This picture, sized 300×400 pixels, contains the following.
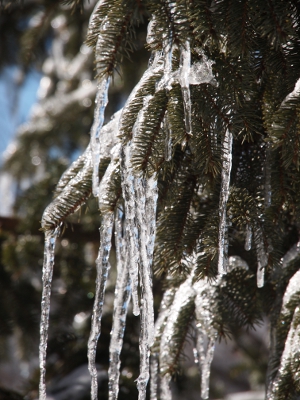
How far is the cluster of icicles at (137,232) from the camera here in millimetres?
890

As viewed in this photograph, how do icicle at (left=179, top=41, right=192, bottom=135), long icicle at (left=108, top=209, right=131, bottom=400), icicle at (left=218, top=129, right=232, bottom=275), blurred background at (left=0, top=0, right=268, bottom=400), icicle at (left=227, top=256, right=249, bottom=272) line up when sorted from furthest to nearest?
1. blurred background at (left=0, top=0, right=268, bottom=400)
2. icicle at (left=227, top=256, right=249, bottom=272)
3. long icicle at (left=108, top=209, right=131, bottom=400)
4. icicle at (left=218, top=129, right=232, bottom=275)
5. icicle at (left=179, top=41, right=192, bottom=135)

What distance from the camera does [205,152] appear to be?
2.95 ft

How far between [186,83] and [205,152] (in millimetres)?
168

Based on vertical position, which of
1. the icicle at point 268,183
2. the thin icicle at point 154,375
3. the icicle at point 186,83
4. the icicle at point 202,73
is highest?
the icicle at point 202,73

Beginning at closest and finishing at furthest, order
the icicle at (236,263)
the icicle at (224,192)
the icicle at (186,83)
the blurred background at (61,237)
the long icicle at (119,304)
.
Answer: the icicle at (186,83)
the icicle at (224,192)
the long icicle at (119,304)
the icicle at (236,263)
the blurred background at (61,237)

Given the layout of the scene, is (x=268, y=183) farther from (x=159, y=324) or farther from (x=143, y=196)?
(x=159, y=324)

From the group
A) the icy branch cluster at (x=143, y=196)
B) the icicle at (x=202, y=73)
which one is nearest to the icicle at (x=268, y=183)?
the icy branch cluster at (x=143, y=196)

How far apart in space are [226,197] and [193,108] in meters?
0.23

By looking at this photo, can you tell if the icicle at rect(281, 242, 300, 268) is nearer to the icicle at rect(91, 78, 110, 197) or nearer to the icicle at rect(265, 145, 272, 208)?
the icicle at rect(265, 145, 272, 208)

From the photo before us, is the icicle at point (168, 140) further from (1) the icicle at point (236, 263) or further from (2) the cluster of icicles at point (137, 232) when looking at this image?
(1) the icicle at point (236, 263)

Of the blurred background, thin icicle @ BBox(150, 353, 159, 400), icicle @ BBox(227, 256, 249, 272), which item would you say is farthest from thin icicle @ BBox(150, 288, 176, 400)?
icicle @ BBox(227, 256, 249, 272)

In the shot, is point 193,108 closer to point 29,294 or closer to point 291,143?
point 291,143

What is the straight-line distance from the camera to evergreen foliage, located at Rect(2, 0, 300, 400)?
2.81 ft

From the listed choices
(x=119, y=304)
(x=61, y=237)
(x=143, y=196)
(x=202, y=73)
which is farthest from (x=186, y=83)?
(x=61, y=237)
